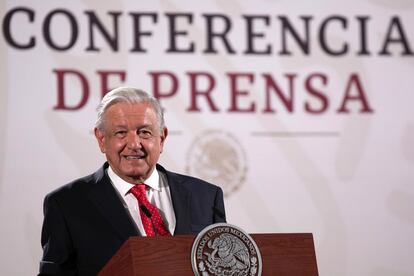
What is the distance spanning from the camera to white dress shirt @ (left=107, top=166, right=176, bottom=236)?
8.24 feet

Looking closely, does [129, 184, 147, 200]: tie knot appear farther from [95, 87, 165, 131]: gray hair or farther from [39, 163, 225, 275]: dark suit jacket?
[95, 87, 165, 131]: gray hair

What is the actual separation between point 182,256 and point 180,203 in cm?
59

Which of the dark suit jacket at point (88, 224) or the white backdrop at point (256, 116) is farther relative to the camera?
the white backdrop at point (256, 116)

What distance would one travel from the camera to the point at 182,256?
6.45 feet

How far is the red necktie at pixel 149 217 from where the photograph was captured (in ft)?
8.05

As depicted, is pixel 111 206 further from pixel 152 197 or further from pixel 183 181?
pixel 183 181

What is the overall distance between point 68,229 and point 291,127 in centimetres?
204

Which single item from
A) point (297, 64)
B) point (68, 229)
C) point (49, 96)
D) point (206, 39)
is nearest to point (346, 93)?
point (297, 64)

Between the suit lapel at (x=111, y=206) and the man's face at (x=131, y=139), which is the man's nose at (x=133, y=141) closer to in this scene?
the man's face at (x=131, y=139)

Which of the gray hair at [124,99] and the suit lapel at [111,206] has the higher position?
the gray hair at [124,99]

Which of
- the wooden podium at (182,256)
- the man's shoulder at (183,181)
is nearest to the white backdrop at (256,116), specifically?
the man's shoulder at (183,181)

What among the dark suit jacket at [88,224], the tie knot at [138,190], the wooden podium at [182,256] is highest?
the tie knot at [138,190]

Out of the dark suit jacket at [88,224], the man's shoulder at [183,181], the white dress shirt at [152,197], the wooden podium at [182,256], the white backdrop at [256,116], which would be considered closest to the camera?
the wooden podium at [182,256]

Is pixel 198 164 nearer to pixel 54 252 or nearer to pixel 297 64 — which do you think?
pixel 297 64
